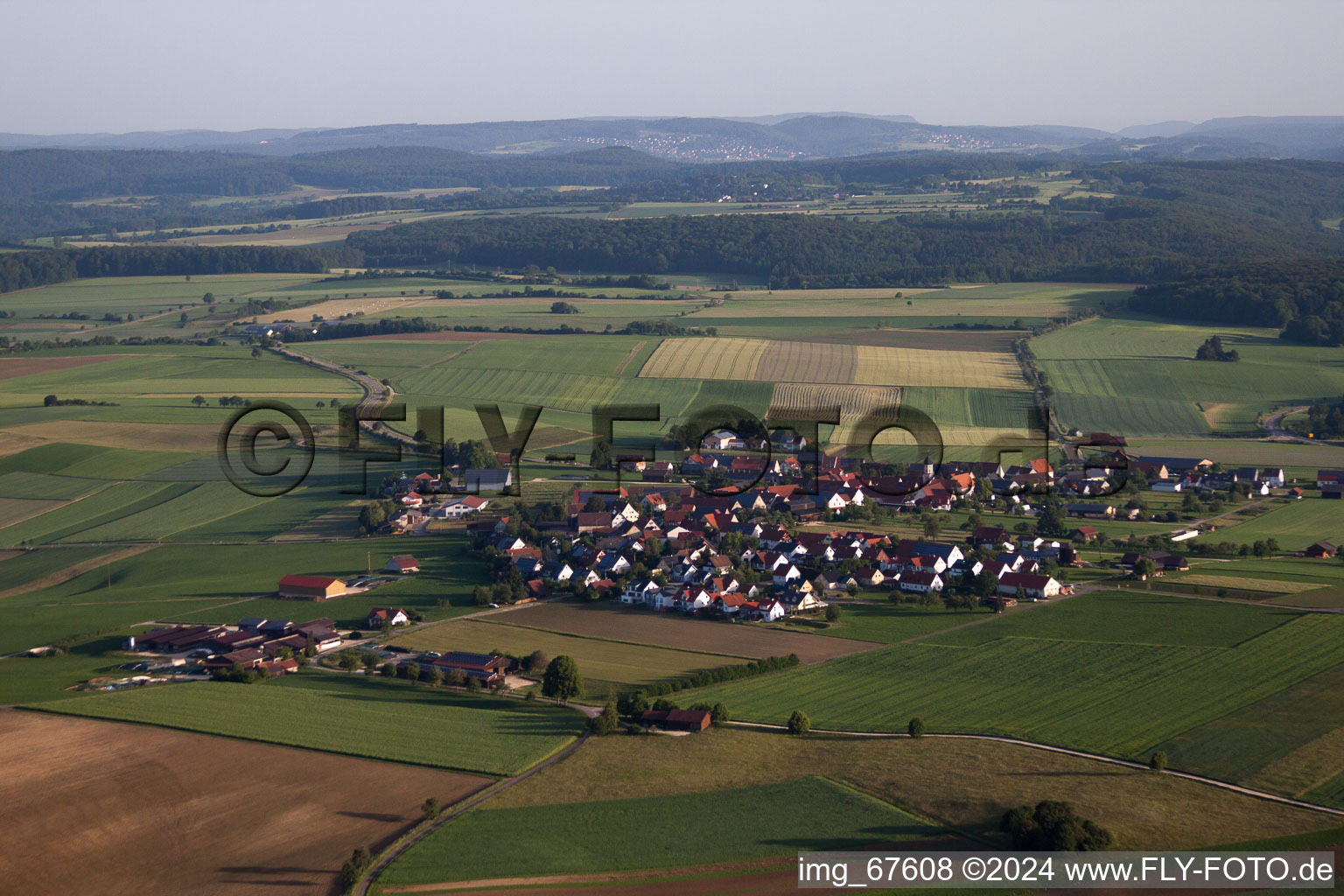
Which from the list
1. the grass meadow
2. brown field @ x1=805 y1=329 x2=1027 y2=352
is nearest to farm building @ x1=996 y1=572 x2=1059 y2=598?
the grass meadow

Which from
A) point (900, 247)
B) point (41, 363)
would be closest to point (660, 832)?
point (41, 363)

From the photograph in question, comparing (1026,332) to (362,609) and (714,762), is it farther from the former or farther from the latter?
(714,762)

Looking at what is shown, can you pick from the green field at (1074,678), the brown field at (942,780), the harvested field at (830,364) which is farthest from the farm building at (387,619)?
the harvested field at (830,364)

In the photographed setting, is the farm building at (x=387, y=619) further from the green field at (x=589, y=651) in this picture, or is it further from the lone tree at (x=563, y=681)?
the lone tree at (x=563, y=681)

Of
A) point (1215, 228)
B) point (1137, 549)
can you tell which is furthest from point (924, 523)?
point (1215, 228)

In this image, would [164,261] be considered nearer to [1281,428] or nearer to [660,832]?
[1281,428]

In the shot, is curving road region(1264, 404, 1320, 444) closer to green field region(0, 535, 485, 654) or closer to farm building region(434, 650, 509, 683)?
green field region(0, 535, 485, 654)

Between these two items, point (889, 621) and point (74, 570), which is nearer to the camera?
point (889, 621)
